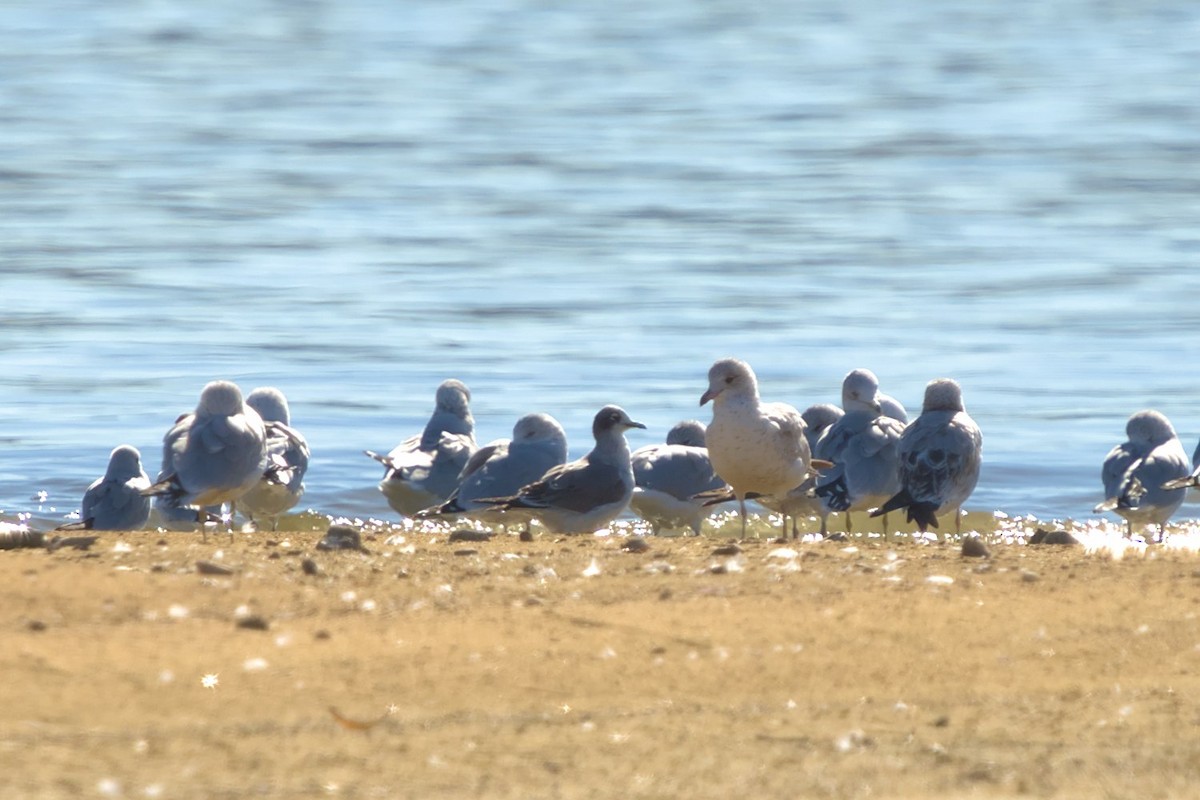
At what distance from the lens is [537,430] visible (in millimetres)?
14258

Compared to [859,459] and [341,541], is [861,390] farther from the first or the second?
[341,541]

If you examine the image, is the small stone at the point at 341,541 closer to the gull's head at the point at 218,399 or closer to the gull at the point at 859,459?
the gull's head at the point at 218,399

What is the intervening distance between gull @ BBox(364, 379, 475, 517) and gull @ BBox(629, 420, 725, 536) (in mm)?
1345

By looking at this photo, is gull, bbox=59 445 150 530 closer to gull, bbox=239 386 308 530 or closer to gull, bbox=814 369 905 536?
gull, bbox=239 386 308 530

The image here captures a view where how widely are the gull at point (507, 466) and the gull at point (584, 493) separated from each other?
1.34 ft

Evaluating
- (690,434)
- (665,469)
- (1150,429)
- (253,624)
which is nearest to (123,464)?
(665,469)

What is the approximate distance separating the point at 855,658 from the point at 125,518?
7.28 meters

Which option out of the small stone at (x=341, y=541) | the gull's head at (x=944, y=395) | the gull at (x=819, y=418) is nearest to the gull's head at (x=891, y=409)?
the gull at (x=819, y=418)

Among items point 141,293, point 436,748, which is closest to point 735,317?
point 141,293

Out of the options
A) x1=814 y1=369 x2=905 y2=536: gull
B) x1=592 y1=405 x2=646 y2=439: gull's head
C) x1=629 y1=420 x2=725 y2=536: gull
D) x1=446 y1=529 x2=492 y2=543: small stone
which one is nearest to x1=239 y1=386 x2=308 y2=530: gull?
x1=592 y1=405 x2=646 y2=439: gull's head

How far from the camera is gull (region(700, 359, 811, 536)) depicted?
1173cm

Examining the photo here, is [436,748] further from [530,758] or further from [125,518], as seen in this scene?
[125,518]

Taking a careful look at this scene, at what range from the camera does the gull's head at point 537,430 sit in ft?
46.8

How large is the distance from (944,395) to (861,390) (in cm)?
96
